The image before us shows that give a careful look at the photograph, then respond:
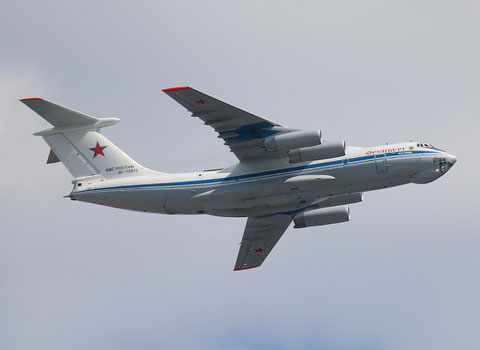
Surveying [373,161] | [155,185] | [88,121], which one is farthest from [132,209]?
[373,161]

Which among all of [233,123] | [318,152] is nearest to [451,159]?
[318,152]

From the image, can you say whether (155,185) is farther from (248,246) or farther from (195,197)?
(248,246)

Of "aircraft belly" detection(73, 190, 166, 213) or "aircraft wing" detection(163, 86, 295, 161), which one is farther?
"aircraft belly" detection(73, 190, 166, 213)

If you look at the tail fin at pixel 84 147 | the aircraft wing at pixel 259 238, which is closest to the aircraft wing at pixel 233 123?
the tail fin at pixel 84 147

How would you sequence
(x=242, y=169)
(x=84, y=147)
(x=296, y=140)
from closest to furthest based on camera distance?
(x=296, y=140), (x=242, y=169), (x=84, y=147)

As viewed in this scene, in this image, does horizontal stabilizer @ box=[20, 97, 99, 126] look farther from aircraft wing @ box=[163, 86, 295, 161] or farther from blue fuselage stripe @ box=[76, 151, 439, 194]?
aircraft wing @ box=[163, 86, 295, 161]

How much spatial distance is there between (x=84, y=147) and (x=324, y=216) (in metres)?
7.31

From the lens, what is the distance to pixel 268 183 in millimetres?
20906

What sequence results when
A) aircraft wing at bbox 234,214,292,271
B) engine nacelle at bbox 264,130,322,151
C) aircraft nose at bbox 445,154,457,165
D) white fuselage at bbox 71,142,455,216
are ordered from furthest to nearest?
1. aircraft wing at bbox 234,214,292,271
2. aircraft nose at bbox 445,154,457,165
3. white fuselage at bbox 71,142,455,216
4. engine nacelle at bbox 264,130,322,151

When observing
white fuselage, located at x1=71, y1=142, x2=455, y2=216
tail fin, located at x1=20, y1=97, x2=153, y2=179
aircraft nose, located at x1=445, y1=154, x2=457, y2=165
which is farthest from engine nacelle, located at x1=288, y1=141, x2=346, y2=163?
tail fin, located at x1=20, y1=97, x2=153, y2=179

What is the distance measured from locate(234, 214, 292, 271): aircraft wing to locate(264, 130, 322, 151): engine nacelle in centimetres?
398

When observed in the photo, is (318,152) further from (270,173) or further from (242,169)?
(242,169)

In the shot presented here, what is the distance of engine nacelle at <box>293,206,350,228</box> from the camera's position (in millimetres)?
23641

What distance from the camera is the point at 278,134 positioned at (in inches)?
803
